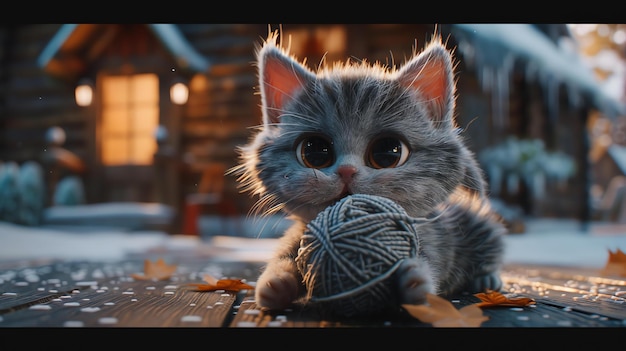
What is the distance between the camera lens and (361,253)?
0.84 m

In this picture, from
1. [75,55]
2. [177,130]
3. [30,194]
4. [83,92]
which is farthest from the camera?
[177,130]

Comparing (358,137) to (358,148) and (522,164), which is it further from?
(522,164)

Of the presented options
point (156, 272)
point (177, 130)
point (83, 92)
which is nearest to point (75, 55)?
point (83, 92)

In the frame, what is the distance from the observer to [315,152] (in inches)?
40.3

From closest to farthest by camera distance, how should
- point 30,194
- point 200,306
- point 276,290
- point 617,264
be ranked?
point 276,290 < point 200,306 < point 617,264 < point 30,194

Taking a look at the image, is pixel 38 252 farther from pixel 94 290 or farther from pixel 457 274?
pixel 457 274

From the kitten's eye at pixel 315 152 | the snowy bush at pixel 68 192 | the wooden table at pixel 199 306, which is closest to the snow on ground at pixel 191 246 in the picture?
the snowy bush at pixel 68 192

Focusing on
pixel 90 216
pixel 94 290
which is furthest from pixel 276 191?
pixel 90 216

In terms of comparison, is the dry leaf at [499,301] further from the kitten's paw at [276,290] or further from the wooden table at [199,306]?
the kitten's paw at [276,290]

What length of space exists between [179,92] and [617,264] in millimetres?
3226

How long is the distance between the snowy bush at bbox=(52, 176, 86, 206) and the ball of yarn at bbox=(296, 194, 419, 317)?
14.3 ft

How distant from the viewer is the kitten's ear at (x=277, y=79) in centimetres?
113

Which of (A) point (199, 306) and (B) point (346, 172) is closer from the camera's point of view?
(B) point (346, 172)

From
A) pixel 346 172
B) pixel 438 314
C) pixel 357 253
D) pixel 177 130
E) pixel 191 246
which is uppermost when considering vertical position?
pixel 177 130
